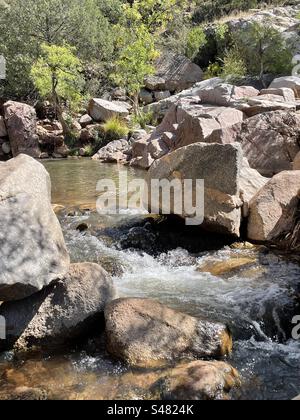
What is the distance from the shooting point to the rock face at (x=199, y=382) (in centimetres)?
317

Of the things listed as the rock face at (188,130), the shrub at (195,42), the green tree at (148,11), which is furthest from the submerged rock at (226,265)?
the shrub at (195,42)

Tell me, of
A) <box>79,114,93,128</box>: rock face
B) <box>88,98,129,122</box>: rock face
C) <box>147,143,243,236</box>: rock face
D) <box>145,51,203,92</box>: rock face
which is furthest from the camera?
<box>145,51,203,92</box>: rock face

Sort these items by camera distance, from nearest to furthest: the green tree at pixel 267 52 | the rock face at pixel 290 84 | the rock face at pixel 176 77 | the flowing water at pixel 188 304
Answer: the flowing water at pixel 188 304 < the rock face at pixel 290 84 < the green tree at pixel 267 52 < the rock face at pixel 176 77

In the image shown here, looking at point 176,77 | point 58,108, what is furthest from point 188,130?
point 176,77

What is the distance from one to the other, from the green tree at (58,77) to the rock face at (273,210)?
13375 mm

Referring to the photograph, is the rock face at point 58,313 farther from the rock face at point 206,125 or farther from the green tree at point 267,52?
the green tree at point 267,52

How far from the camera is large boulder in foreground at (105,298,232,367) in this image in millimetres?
3746

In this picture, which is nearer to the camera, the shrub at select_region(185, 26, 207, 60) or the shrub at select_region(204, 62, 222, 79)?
the shrub at select_region(204, 62, 222, 79)

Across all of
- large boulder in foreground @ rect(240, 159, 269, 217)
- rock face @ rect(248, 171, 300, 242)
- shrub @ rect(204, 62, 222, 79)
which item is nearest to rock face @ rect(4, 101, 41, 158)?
shrub @ rect(204, 62, 222, 79)

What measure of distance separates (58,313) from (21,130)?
47.1ft

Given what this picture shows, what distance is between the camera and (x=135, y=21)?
1958cm

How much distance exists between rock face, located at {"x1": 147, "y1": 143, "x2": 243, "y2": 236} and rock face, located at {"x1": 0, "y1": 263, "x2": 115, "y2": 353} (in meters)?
2.48

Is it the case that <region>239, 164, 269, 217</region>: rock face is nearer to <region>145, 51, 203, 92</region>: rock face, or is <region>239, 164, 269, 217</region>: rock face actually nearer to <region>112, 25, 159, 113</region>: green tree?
<region>112, 25, 159, 113</region>: green tree

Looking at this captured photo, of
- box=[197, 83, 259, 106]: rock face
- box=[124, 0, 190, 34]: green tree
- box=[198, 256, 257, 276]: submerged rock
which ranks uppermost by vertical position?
box=[124, 0, 190, 34]: green tree
